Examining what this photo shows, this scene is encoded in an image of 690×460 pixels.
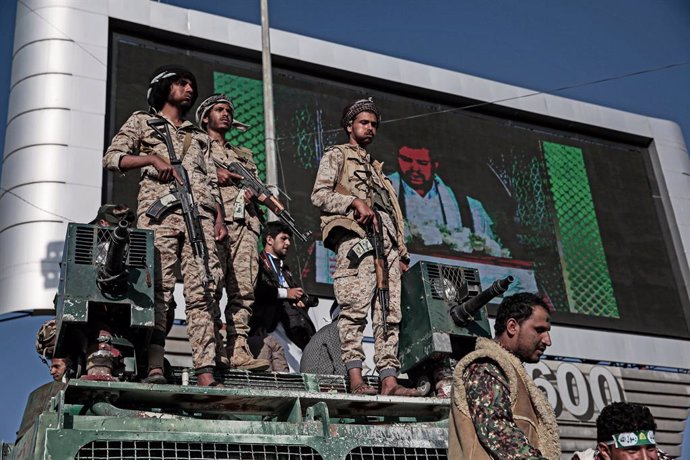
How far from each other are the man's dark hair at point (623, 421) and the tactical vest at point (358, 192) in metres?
2.03

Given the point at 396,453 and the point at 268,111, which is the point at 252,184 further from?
the point at 268,111

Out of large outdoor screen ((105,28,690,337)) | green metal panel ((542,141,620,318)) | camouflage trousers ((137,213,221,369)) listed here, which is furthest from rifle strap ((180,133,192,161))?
green metal panel ((542,141,620,318))

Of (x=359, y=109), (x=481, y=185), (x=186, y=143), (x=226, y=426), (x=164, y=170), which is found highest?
(x=481, y=185)

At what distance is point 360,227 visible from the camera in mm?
5391

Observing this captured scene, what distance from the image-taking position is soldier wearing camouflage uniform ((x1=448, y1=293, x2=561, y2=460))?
293cm

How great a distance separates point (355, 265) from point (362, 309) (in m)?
0.28

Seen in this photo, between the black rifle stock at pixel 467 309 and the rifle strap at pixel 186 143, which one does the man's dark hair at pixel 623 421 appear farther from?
the rifle strap at pixel 186 143

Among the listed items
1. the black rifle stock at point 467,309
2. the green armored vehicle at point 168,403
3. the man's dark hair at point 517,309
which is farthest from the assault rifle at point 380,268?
the man's dark hair at point 517,309

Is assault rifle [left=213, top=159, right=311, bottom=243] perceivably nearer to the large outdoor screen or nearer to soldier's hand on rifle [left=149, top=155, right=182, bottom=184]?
soldier's hand on rifle [left=149, top=155, right=182, bottom=184]

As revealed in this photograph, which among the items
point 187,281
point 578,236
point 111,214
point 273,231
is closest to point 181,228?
point 187,281

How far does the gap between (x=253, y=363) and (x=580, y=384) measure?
24.3 feet

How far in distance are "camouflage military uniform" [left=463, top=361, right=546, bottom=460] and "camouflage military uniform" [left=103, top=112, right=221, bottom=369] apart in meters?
1.92

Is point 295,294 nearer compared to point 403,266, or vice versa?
point 403,266

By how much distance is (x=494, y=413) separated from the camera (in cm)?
298
